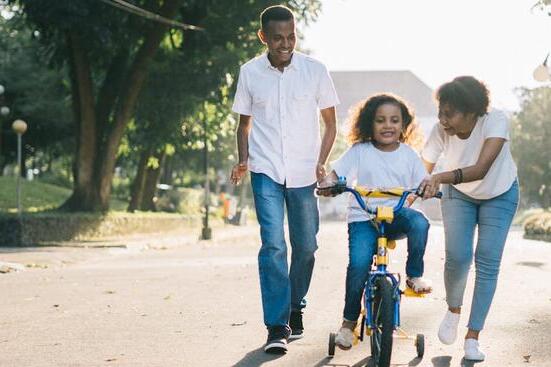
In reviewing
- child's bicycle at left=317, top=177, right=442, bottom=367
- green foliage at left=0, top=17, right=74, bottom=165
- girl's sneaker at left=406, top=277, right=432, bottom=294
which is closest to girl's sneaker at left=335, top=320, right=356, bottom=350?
child's bicycle at left=317, top=177, right=442, bottom=367

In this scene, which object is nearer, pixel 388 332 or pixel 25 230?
pixel 388 332

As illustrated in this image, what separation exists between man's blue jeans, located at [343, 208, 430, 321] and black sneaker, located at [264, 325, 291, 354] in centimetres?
60

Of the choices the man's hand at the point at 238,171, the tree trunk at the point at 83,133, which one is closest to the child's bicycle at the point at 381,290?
the man's hand at the point at 238,171

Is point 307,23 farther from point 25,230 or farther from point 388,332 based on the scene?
point 388,332

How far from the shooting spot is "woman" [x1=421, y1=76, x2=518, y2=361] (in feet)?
20.6

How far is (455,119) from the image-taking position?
20.8 ft

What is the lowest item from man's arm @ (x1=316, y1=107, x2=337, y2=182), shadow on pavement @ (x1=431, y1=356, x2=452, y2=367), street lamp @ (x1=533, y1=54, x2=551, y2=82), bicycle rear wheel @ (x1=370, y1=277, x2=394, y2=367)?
shadow on pavement @ (x1=431, y1=356, x2=452, y2=367)

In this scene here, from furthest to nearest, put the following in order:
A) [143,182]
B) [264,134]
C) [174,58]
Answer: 1. [143,182]
2. [174,58]
3. [264,134]

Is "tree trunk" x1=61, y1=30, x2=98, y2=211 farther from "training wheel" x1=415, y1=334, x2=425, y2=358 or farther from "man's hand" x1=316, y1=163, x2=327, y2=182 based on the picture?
"training wheel" x1=415, y1=334, x2=425, y2=358

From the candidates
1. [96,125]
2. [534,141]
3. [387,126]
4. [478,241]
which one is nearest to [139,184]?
[96,125]

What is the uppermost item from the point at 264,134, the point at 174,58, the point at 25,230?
the point at 174,58

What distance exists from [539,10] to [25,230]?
425 inches

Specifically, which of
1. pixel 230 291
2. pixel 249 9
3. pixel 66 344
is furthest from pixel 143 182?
pixel 66 344

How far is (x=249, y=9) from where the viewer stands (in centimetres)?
2605
